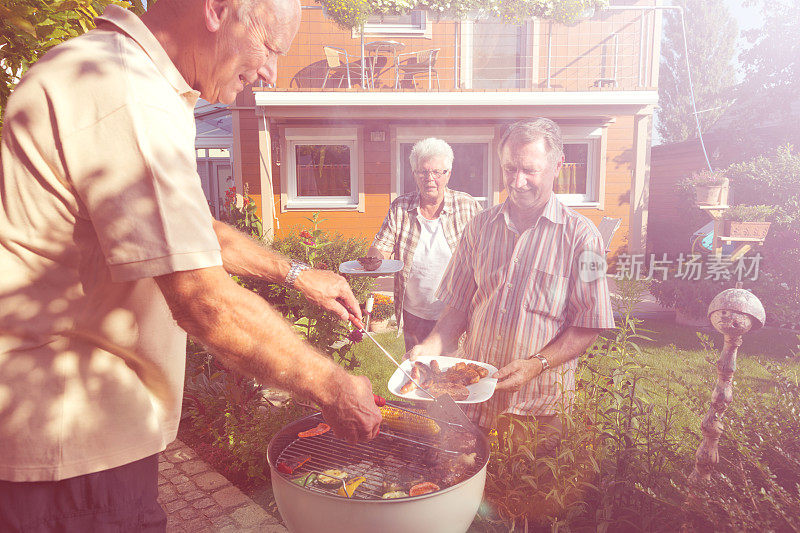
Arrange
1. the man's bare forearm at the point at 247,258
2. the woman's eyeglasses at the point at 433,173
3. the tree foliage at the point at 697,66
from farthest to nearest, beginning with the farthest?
the tree foliage at the point at 697,66, the woman's eyeglasses at the point at 433,173, the man's bare forearm at the point at 247,258

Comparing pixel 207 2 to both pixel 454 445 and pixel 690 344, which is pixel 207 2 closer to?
pixel 454 445

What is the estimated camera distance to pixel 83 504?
46.6 inches

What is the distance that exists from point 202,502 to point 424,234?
2287mm

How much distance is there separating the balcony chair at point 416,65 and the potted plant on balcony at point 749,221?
5.78m

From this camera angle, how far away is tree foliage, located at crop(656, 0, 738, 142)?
3058cm

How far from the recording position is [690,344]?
21.6ft

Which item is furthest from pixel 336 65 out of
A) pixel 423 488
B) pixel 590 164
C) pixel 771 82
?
pixel 771 82

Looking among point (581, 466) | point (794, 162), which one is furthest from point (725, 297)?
point (794, 162)

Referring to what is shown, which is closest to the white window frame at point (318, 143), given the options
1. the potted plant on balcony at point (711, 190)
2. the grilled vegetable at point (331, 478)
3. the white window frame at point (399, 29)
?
the white window frame at point (399, 29)

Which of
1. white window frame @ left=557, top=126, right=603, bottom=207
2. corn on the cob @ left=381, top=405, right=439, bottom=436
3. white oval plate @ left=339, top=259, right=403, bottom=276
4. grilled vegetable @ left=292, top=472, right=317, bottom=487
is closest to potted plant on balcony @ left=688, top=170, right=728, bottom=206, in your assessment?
white window frame @ left=557, top=126, right=603, bottom=207

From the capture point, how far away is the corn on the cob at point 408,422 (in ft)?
7.67

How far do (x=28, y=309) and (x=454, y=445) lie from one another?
5.41 feet

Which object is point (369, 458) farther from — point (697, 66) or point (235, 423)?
point (697, 66)

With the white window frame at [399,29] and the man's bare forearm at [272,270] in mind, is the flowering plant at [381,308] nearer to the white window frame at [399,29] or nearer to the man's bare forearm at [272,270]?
the man's bare forearm at [272,270]
